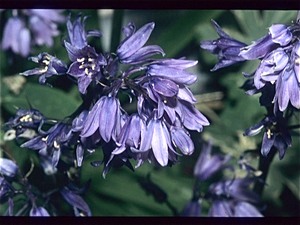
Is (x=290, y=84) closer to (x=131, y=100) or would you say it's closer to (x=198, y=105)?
(x=131, y=100)

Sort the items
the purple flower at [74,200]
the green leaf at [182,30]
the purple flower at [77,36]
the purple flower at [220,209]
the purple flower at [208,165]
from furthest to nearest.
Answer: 1. the green leaf at [182,30]
2. the purple flower at [208,165]
3. the purple flower at [220,209]
4. the purple flower at [74,200]
5. the purple flower at [77,36]

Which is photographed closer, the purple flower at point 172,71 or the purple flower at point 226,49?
the purple flower at point 172,71

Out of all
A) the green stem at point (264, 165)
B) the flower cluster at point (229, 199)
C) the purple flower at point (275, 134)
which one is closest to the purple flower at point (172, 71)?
the purple flower at point (275, 134)

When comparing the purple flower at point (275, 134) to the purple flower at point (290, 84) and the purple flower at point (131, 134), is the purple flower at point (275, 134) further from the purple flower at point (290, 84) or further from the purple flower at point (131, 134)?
the purple flower at point (131, 134)

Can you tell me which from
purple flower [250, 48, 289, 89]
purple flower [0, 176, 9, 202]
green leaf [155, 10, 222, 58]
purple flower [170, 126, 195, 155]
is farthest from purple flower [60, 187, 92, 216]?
green leaf [155, 10, 222, 58]

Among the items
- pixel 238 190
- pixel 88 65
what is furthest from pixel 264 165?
pixel 88 65
